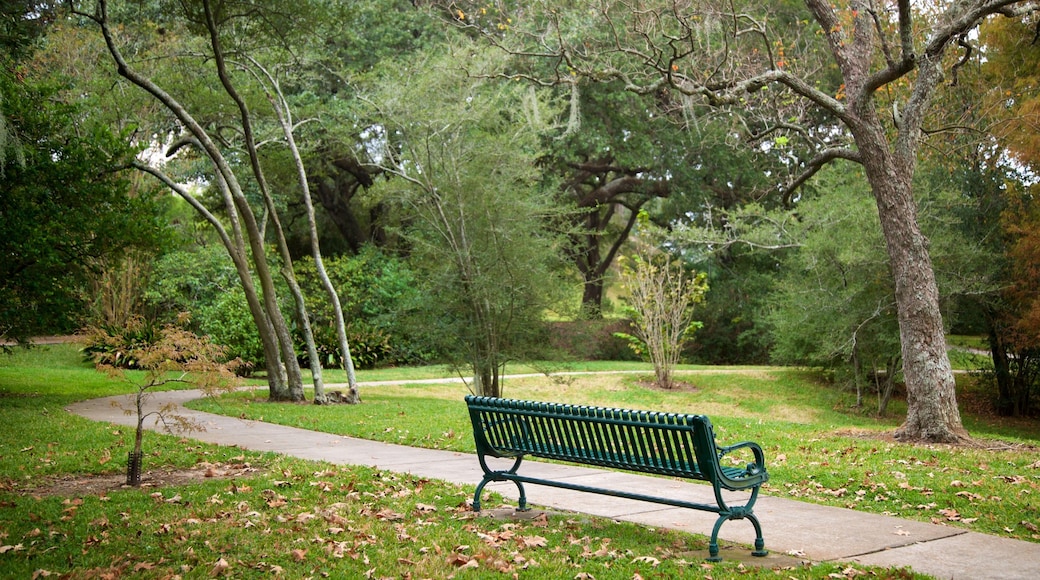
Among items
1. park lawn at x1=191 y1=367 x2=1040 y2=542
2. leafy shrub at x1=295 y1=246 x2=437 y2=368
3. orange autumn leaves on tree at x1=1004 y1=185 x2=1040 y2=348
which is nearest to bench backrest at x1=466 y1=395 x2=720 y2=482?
park lawn at x1=191 y1=367 x2=1040 y2=542

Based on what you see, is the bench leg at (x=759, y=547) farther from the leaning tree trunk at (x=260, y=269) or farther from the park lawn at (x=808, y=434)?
the leaning tree trunk at (x=260, y=269)

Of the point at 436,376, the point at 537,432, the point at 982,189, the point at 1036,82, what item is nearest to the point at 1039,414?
the point at 982,189

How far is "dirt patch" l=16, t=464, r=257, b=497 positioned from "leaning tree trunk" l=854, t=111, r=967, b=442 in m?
8.25

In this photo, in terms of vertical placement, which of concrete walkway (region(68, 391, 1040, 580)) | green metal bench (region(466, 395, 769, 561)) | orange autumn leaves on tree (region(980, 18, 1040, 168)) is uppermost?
orange autumn leaves on tree (region(980, 18, 1040, 168))

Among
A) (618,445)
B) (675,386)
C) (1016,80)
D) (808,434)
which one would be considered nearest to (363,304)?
(675,386)

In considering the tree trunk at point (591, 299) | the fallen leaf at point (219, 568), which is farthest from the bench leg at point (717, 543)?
the tree trunk at point (591, 299)

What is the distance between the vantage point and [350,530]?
233 inches

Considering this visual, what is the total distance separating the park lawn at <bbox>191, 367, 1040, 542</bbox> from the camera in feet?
23.8

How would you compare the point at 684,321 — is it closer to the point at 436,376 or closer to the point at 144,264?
the point at 436,376

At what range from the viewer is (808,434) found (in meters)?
12.5

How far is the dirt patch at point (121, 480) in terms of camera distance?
7367 millimetres

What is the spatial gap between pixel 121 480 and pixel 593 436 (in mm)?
4348

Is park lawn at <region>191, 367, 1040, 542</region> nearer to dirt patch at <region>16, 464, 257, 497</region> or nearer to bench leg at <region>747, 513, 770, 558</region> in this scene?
bench leg at <region>747, 513, 770, 558</region>

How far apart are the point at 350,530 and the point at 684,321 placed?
18.5m
